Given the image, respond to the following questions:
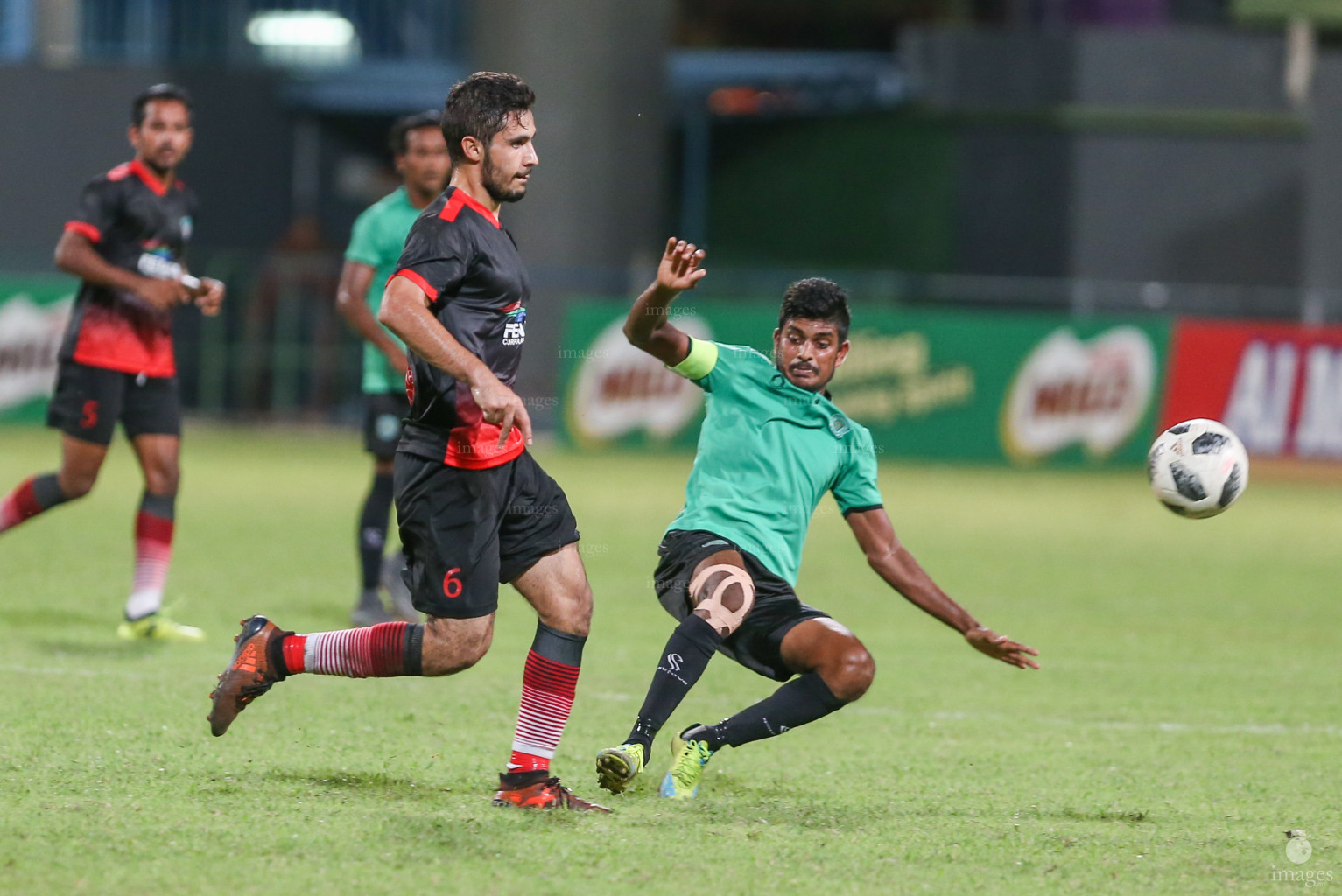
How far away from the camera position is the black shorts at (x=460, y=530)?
4711 millimetres

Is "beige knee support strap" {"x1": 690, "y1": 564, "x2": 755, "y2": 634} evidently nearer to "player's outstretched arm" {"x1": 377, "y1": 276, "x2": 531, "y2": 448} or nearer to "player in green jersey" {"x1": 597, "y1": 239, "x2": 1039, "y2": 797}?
"player in green jersey" {"x1": 597, "y1": 239, "x2": 1039, "y2": 797}

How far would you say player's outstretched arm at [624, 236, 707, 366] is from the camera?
192 inches

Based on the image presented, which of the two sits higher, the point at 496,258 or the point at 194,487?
the point at 496,258

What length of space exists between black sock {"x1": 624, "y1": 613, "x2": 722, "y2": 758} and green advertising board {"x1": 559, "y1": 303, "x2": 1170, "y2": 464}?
40.9 ft

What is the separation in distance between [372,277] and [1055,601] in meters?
4.28

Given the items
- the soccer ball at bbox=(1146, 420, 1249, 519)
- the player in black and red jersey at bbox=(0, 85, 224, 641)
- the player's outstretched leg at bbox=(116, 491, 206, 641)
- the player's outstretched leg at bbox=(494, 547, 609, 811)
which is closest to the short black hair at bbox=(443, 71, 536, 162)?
the player's outstretched leg at bbox=(494, 547, 609, 811)

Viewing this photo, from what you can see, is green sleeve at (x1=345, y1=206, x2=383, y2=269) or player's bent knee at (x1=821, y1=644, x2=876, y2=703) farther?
green sleeve at (x1=345, y1=206, x2=383, y2=269)

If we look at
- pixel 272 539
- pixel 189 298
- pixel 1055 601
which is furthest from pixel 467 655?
pixel 272 539

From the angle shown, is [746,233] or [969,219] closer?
[969,219]

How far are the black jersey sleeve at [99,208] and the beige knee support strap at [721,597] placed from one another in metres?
3.63

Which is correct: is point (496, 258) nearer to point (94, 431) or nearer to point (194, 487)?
point (94, 431)

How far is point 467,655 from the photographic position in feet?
15.7

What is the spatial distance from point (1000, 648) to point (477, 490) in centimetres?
157

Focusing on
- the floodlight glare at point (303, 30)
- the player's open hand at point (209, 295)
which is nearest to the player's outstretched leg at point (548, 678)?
the player's open hand at point (209, 295)
